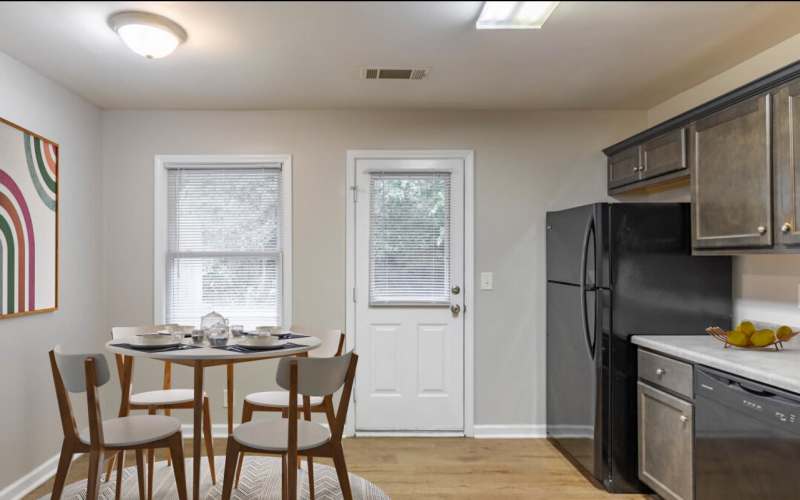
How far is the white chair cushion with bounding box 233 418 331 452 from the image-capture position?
2.36 metres

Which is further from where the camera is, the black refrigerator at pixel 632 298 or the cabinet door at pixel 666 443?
the black refrigerator at pixel 632 298

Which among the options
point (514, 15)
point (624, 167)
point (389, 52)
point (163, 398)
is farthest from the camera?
point (624, 167)

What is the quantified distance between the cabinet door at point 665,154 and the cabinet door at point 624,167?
100mm

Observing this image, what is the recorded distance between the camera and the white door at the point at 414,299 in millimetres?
4160

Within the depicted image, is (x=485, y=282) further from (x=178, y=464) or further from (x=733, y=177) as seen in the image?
(x=178, y=464)

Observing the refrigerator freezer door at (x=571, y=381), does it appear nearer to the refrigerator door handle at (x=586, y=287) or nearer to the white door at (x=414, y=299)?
the refrigerator door handle at (x=586, y=287)

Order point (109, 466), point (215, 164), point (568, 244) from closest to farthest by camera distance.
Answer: point (109, 466) → point (568, 244) → point (215, 164)

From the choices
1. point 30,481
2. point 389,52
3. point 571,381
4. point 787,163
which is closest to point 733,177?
point 787,163

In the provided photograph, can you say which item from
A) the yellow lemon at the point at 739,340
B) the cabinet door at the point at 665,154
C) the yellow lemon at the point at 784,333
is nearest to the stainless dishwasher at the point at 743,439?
the yellow lemon at the point at 739,340

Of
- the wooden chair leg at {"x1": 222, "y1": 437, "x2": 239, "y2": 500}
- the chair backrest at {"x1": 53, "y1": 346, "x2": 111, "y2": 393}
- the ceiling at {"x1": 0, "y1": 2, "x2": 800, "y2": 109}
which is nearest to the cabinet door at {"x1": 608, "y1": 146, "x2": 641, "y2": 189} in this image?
the ceiling at {"x1": 0, "y1": 2, "x2": 800, "y2": 109}

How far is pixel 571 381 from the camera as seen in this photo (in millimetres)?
3615

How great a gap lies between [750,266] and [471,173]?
185cm

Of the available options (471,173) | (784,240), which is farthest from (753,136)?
(471,173)

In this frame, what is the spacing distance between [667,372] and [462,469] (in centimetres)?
139
